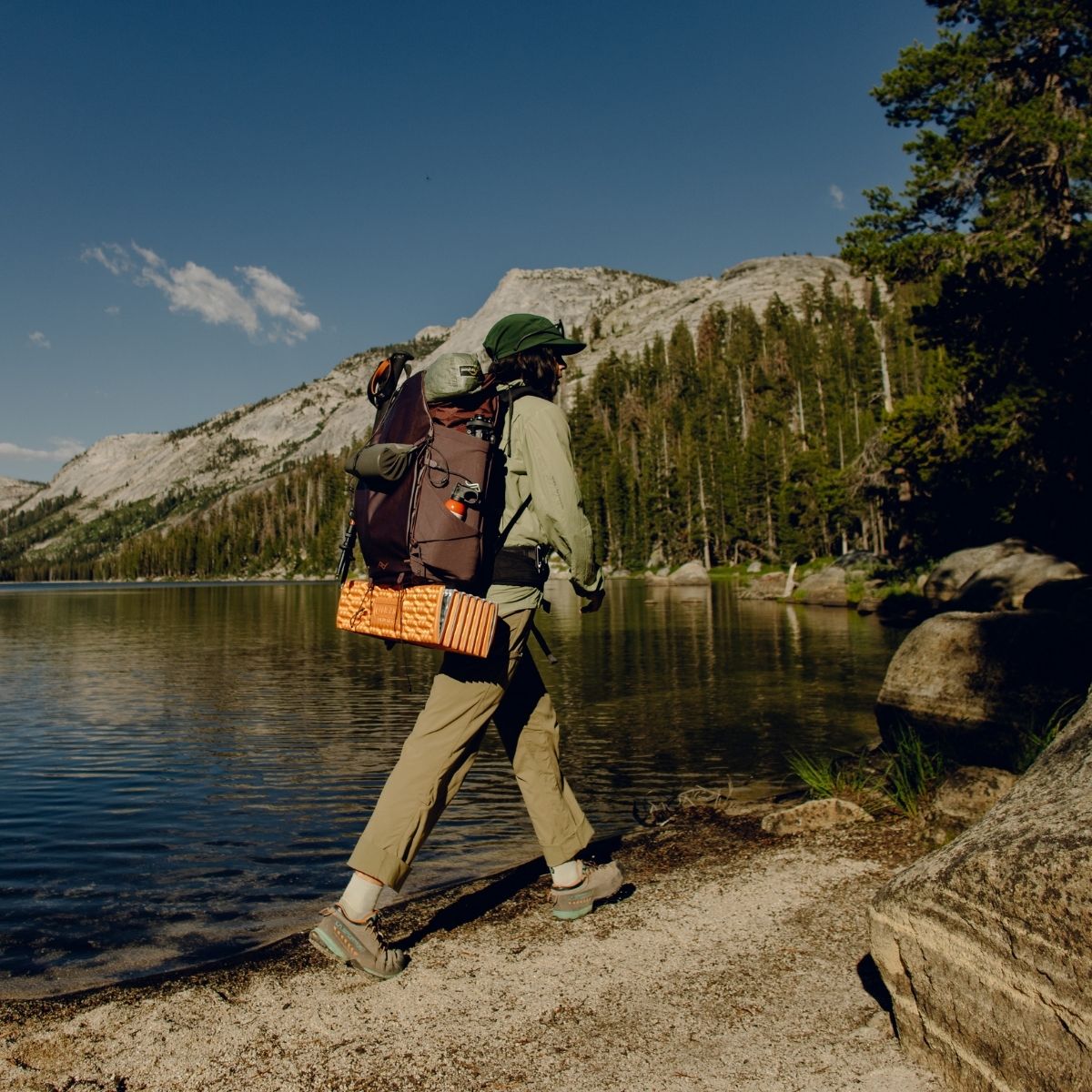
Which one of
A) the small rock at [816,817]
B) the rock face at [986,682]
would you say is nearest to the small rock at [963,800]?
the small rock at [816,817]

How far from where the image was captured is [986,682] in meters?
9.49

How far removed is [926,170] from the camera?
22719mm

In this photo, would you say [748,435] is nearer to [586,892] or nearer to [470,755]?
[586,892]

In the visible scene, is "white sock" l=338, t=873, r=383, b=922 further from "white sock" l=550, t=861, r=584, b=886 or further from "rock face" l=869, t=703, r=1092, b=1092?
"rock face" l=869, t=703, r=1092, b=1092

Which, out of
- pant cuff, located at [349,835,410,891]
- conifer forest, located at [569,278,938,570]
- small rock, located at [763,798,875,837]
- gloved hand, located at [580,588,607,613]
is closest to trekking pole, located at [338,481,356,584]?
gloved hand, located at [580,588,607,613]

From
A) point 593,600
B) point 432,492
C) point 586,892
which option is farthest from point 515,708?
point 432,492

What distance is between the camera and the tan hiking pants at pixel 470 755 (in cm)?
415

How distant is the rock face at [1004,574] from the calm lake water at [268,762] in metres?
2.98

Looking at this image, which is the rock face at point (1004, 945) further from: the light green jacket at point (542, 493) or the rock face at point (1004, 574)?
the rock face at point (1004, 574)

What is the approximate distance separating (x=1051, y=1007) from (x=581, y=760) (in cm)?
968

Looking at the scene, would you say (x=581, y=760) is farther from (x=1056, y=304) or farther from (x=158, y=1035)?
(x=1056, y=304)

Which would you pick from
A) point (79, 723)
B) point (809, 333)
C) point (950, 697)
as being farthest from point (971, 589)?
point (809, 333)

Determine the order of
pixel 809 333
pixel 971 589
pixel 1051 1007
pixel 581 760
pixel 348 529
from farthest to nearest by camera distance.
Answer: pixel 809 333 → pixel 971 589 → pixel 581 760 → pixel 348 529 → pixel 1051 1007

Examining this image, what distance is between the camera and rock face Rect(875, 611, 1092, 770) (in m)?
8.86
